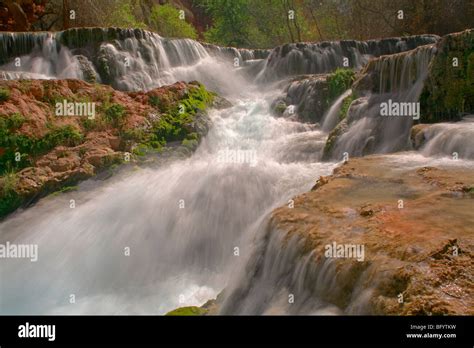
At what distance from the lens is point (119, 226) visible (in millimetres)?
8266

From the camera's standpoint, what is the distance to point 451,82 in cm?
926

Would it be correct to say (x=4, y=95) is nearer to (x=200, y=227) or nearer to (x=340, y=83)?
(x=200, y=227)

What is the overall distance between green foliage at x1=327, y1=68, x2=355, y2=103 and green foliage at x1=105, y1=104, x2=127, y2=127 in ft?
23.1

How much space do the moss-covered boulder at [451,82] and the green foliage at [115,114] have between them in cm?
806

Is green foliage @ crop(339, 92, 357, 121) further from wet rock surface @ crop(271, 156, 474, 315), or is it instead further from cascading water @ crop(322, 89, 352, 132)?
wet rock surface @ crop(271, 156, 474, 315)

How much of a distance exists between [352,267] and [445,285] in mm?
748

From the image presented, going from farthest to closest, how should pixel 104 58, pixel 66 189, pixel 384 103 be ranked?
pixel 104 58 < pixel 384 103 < pixel 66 189

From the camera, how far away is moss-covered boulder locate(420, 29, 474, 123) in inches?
360

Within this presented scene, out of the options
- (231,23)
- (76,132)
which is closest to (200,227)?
(76,132)

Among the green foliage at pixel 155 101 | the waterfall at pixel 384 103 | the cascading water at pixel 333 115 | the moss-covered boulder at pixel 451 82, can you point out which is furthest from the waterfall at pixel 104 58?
the moss-covered boulder at pixel 451 82

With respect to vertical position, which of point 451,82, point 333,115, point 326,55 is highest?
point 326,55

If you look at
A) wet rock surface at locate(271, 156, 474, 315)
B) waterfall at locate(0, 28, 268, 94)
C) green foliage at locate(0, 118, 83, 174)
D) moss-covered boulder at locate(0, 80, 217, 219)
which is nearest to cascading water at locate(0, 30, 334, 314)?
moss-covered boulder at locate(0, 80, 217, 219)

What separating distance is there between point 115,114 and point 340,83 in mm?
7518

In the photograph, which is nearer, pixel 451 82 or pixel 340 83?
pixel 451 82
